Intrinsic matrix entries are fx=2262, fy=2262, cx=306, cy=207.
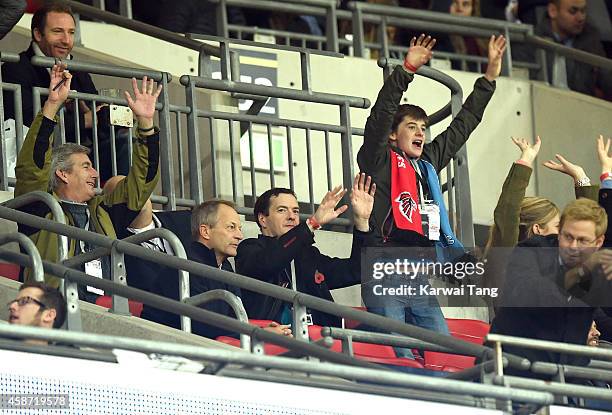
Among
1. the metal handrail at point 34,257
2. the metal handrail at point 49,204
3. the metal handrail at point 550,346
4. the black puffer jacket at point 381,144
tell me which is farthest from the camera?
the black puffer jacket at point 381,144

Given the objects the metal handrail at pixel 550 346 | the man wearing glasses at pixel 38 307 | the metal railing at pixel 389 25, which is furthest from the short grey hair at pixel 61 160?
the metal railing at pixel 389 25

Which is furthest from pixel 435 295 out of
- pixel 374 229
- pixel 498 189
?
pixel 498 189

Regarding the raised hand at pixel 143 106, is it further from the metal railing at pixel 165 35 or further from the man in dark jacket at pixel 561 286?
the metal railing at pixel 165 35

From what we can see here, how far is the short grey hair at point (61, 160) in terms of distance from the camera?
11.7 m

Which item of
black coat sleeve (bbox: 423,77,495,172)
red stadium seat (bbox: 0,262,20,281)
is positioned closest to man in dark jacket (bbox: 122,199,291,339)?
red stadium seat (bbox: 0,262,20,281)

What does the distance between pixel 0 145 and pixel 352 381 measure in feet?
12.4

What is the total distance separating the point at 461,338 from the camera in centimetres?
1197

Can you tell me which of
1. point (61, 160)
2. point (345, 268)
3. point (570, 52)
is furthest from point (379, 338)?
point (570, 52)

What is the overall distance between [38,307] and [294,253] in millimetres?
2097

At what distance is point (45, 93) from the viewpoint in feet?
42.7

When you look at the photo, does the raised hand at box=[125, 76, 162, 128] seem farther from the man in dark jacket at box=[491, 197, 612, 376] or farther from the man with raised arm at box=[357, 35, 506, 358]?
the man in dark jacket at box=[491, 197, 612, 376]

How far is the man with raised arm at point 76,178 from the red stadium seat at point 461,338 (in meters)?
1.71

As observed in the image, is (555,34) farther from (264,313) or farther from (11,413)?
(11,413)

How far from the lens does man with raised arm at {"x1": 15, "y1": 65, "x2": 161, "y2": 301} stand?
11531 millimetres
